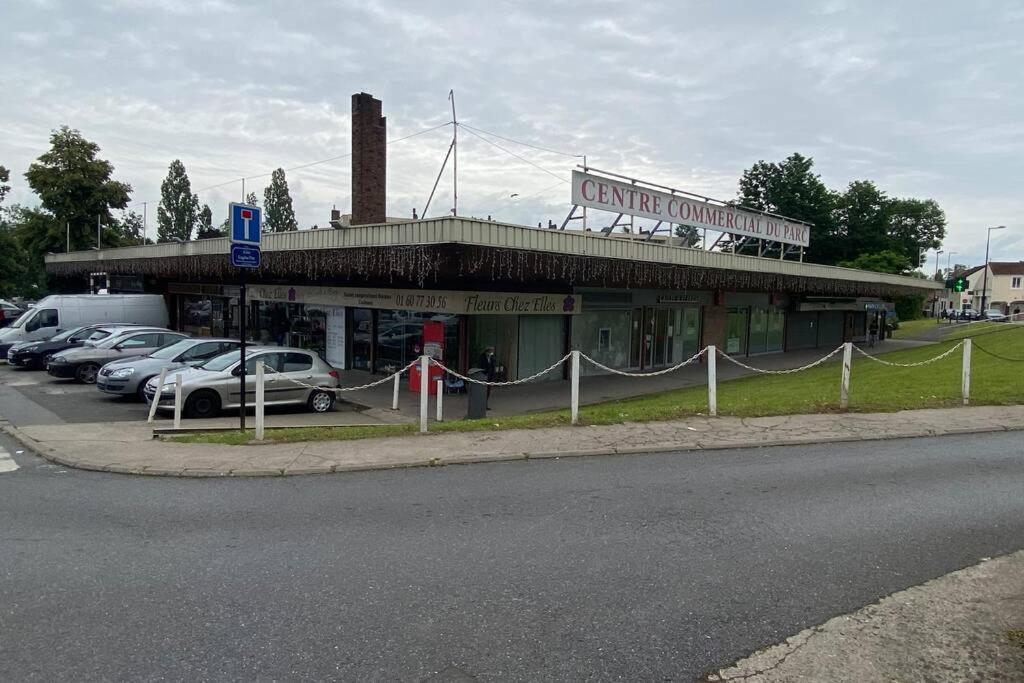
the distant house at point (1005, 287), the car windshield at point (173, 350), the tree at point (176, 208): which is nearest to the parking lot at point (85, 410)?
the car windshield at point (173, 350)

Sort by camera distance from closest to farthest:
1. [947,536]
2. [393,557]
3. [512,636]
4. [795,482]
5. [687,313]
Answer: [512,636], [393,557], [947,536], [795,482], [687,313]

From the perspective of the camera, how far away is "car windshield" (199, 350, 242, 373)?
14.5 metres

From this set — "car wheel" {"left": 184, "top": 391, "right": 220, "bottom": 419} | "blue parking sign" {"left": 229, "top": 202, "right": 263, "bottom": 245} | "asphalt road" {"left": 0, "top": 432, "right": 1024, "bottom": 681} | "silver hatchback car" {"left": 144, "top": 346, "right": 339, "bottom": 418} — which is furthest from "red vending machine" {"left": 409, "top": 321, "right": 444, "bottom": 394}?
"asphalt road" {"left": 0, "top": 432, "right": 1024, "bottom": 681}

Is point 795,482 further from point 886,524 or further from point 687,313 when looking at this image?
point 687,313

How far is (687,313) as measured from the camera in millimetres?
27375

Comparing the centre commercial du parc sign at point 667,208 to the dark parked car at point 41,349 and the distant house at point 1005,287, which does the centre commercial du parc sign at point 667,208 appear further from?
the distant house at point 1005,287

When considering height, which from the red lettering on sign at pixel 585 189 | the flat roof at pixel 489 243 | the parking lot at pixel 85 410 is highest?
the red lettering on sign at pixel 585 189

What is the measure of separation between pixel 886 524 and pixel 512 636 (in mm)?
4007

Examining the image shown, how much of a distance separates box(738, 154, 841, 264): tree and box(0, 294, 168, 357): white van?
50.6 m

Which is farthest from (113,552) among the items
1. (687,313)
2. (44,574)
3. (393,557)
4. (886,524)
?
(687,313)

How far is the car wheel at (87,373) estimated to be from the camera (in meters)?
18.8

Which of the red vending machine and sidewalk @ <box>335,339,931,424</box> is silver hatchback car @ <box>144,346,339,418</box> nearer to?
sidewalk @ <box>335,339,931,424</box>

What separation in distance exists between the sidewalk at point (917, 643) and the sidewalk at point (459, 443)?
474 cm

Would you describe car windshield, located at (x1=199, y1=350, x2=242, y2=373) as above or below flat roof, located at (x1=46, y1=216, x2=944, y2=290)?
below
